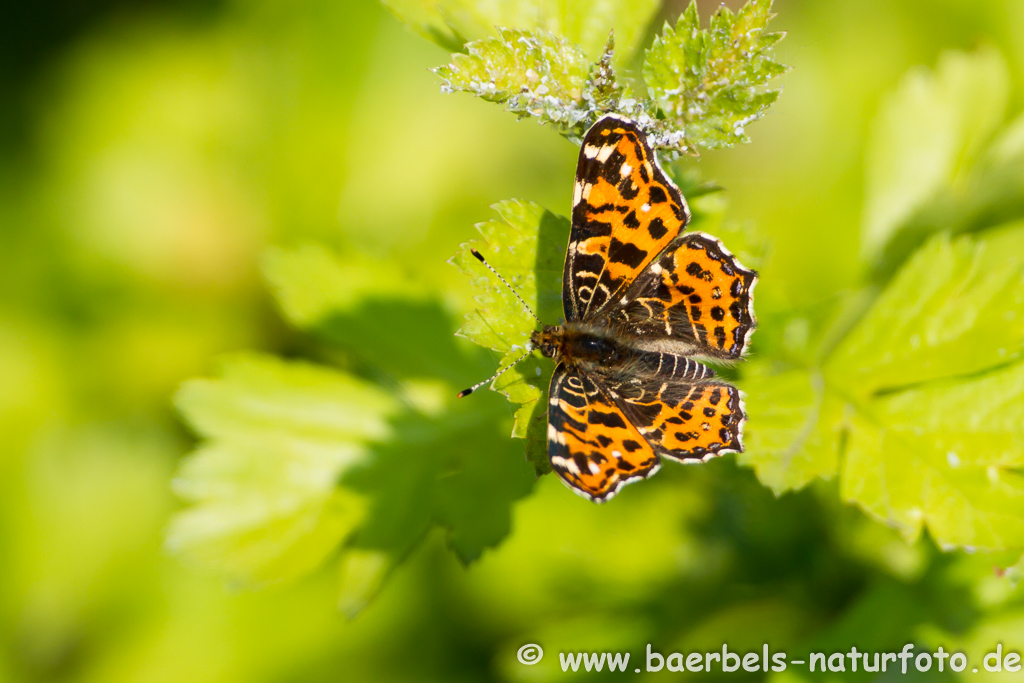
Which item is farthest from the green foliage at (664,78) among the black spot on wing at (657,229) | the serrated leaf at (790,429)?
the serrated leaf at (790,429)

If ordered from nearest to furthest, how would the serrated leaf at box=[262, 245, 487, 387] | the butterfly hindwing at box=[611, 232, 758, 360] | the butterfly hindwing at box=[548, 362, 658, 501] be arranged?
the butterfly hindwing at box=[548, 362, 658, 501] < the butterfly hindwing at box=[611, 232, 758, 360] < the serrated leaf at box=[262, 245, 487, 387]

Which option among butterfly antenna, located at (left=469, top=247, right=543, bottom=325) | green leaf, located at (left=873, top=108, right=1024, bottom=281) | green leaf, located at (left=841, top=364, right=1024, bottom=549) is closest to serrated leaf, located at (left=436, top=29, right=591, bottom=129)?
butterfly antenna, located at (left=469, top=247, right=543, bottom=325)

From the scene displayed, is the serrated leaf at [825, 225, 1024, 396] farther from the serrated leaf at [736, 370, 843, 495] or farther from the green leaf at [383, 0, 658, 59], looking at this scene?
the green leaf at [383, 0, 658, 59]

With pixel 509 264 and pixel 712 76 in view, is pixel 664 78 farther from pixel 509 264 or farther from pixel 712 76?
pixel 509 264

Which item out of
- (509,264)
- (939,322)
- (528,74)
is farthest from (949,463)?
(528,74)

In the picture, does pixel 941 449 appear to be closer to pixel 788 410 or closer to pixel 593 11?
pixel 788 410

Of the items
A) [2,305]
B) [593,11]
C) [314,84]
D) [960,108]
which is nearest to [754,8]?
[593,11]
